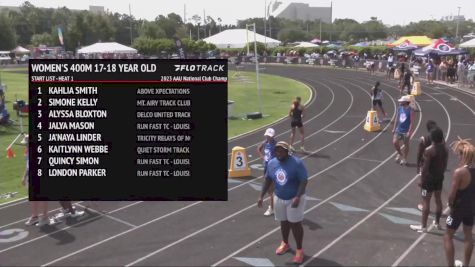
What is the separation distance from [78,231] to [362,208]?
5.61 metres

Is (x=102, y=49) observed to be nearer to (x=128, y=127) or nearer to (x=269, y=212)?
(x=269, y=212)

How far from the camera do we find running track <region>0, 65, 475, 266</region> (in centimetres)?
796

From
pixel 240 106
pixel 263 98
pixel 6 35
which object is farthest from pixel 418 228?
pixel 6 35

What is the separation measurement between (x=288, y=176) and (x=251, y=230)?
2040mm

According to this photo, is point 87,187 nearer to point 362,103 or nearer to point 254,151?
point 254,151

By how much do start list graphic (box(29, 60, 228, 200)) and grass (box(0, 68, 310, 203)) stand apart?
19.6ft

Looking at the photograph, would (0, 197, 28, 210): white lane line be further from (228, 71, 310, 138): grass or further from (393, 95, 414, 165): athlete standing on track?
(393, 95, 414, 165): athlete standing on track

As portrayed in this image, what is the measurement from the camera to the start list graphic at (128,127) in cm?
612

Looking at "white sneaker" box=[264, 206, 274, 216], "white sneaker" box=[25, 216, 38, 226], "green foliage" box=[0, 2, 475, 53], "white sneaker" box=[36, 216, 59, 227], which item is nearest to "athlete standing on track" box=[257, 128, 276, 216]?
"white sneaker" box=[264, 206, 274, 216]

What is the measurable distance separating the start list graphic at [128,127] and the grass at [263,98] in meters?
11.8

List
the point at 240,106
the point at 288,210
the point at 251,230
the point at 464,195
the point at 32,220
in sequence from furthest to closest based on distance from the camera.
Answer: the point at 240,106, the point at 32,220, the point at 251,230, the point at 288,210, the point at 464,195

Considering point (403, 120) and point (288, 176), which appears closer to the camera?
→ point (288, 176)

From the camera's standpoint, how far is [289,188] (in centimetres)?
755

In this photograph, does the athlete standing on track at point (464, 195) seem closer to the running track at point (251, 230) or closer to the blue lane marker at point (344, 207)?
the running track at point (251, 230)
